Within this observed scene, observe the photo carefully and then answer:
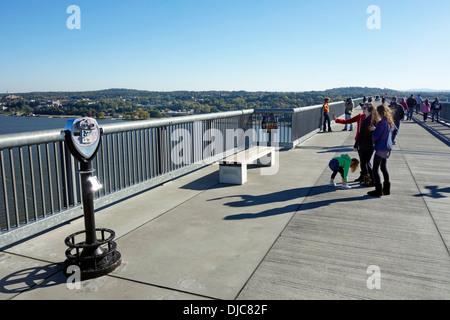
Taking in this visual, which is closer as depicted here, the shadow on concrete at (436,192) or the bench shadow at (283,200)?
the bench shadow at (283,200)

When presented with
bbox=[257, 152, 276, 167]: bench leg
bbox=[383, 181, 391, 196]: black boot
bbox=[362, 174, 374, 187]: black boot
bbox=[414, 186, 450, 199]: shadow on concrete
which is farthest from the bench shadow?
bbox=[257, 152, 276, 167]: bench leg

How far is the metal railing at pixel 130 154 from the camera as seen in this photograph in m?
4.11

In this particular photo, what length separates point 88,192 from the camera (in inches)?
141

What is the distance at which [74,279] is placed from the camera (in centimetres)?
345

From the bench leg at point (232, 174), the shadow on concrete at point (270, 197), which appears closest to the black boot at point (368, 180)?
the shadow on concrete at point (270, 197)

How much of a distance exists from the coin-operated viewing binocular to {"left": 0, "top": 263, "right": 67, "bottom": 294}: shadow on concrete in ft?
0.49

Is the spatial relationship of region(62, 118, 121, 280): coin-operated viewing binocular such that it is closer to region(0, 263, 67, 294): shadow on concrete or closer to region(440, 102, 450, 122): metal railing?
region(0, 263, 67, 294): shadow on concrete

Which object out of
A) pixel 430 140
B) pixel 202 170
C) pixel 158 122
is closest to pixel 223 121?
pixel 202 170

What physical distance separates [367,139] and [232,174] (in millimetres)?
2644

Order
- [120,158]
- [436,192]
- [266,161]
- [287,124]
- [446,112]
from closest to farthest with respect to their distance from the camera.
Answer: [436,192]
[120,158]
[266,161]
[287,124]
[446,112]

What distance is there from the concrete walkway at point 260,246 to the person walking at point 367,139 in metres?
0.31
